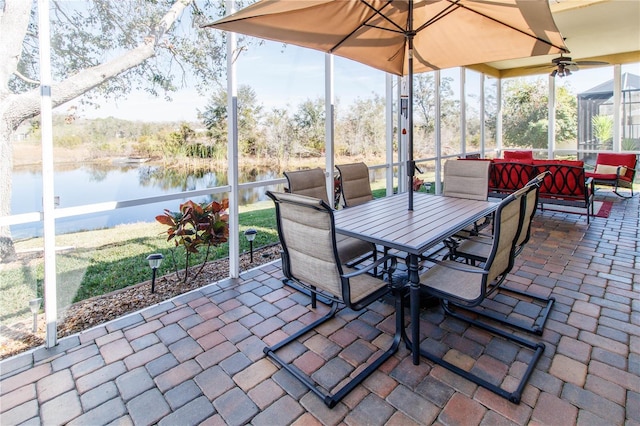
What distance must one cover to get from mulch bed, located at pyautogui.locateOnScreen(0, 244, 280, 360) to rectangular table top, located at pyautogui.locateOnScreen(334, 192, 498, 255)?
1605 mm

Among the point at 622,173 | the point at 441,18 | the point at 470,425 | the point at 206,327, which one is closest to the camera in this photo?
the point at 470,425

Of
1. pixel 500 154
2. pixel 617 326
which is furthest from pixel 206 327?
pixel 500 154

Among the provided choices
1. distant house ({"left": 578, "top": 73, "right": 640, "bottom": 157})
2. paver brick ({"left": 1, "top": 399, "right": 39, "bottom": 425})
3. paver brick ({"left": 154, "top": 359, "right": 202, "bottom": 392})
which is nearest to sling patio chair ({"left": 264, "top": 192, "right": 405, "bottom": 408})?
paver brick ({"left": 154, "top": 359, "right": 202, "bottom": 392})

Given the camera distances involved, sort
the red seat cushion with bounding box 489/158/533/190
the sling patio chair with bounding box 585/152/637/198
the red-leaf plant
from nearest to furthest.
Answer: the red-leaf plant, the red seat cushion with bounding box 489/158/533/190, the sling patio chair with bounding box 585/152/637/198

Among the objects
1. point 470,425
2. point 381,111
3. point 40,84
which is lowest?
point 470,425

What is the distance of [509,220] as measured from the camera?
209cm

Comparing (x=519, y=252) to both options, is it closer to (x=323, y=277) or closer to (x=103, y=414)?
(x=323, y=277)

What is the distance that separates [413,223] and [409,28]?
1578 millimetres

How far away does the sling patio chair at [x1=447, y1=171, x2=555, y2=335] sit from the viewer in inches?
98.1

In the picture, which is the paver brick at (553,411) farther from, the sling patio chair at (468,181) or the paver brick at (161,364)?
the paver brick at (161,364)

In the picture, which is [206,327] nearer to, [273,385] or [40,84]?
[273,385]

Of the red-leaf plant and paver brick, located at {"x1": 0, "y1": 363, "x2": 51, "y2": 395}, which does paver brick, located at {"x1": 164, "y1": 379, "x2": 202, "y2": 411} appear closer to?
paver brick, located at {"x1": 0, "y1": 363, "x2": 51, "y2": 395}

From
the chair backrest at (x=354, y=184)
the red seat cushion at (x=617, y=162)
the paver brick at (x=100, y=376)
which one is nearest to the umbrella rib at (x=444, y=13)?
the chair backrest at (x=354, y=184)

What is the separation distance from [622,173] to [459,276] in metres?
7.36
